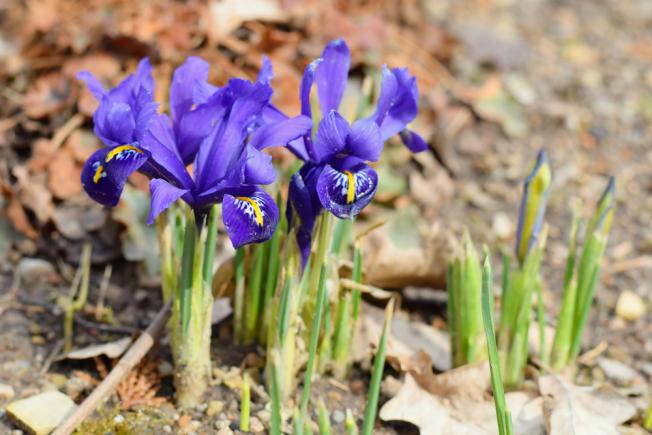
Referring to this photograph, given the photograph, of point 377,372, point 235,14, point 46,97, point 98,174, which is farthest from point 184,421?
point 235,14

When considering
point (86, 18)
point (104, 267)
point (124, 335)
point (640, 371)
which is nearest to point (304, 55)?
point (86, 18)

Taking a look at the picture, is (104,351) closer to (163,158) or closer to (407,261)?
(163,158)

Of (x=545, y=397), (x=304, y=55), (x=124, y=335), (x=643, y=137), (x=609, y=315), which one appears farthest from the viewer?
(x=643, y=137)

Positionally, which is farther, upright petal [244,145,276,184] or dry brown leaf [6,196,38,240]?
dry brown leaf [6,196,38,240]

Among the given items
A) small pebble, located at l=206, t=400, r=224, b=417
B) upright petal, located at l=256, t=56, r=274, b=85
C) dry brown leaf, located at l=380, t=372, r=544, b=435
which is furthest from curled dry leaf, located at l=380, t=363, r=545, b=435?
upright petal, located at l=256, t=56, r=274, b=85

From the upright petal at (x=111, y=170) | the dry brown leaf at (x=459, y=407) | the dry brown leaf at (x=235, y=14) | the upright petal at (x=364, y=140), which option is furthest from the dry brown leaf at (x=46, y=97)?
the dry brown leaf at (x=459, y=407)

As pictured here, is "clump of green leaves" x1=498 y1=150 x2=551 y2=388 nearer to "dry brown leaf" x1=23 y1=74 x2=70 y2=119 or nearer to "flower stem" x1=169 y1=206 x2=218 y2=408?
"flower stem" x1=169 y1=206 x2=218 y2=408

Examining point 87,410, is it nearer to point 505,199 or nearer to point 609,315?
point 609,315
